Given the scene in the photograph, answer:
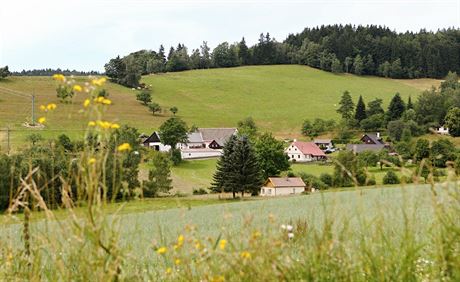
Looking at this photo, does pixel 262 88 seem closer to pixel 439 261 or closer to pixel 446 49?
pixel 446 49

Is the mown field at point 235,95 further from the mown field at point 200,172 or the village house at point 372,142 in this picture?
the mown field at point 200,172

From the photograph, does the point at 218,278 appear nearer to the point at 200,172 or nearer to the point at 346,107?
the point at 200,172

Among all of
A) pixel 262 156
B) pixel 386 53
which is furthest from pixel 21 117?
pixel 386 53

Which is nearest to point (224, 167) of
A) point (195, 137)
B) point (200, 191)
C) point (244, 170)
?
point (244, 170)

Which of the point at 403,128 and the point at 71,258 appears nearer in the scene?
the point at 71,258

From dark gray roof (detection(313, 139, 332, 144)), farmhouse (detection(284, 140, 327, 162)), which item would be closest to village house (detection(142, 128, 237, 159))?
farmhouse (detection(284, 140, 327, 162))

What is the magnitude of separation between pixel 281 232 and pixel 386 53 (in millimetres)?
175593

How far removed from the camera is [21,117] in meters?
94.9

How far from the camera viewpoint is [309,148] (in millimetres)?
95188

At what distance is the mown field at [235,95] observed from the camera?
355ft

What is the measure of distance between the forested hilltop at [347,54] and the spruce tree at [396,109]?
4905 cm

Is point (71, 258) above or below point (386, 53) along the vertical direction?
below

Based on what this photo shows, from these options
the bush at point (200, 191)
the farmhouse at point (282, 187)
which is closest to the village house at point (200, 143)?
the bush at point (200, 191)

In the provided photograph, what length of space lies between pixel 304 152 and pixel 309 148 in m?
1.72
